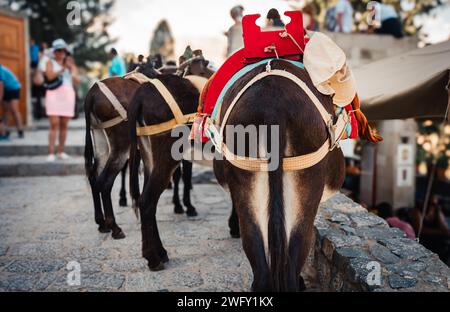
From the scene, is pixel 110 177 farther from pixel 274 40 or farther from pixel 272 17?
pixel 274 40

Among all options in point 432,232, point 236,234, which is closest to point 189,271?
point 236,234

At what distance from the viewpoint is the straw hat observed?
6.84 feet

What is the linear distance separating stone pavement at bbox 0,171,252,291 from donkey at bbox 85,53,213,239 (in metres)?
0.42

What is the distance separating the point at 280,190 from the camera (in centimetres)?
192

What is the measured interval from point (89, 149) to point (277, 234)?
9.45 ft

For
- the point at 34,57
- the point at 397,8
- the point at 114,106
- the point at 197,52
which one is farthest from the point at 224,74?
the point at 34,57

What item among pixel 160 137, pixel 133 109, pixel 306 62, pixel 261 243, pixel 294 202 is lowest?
pixel 261 243

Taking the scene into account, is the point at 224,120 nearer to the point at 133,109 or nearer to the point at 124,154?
the point at 133,109

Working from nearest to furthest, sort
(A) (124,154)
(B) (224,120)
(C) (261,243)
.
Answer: (C) (261,243) → (B) (224,120) → (A) (124,154)

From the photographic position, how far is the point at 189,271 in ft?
11.1

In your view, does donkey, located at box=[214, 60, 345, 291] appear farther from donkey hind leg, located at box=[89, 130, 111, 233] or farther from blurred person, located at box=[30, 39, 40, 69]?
blurred person, located at box=[30, 39, 40, 69]

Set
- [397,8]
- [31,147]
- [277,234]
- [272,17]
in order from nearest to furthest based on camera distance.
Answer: [277,234] → [272,17] → [31,147] → [397,8]

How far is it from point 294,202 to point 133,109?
1823 millimetres
